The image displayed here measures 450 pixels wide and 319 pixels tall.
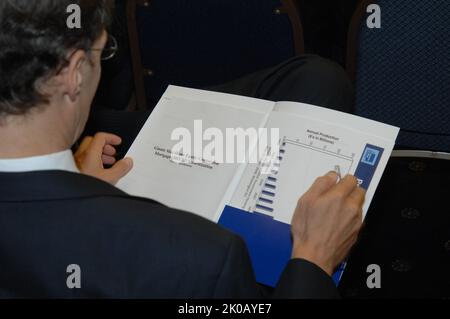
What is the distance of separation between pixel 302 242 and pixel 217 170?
0.20m

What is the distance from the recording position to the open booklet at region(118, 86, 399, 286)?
91 cm

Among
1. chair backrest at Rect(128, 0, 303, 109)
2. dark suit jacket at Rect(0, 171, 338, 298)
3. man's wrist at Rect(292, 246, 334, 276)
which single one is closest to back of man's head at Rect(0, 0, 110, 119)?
dark suit jacket at Rect(0, 171, 338, 298)

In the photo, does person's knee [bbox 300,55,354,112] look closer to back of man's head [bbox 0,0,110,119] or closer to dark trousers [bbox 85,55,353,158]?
dark trousers [bbox 85,55,353,158]

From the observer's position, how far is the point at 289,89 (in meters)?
1.17

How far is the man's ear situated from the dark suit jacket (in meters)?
0.12

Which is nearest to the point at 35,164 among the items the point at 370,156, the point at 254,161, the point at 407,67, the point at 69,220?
the point at 69,220

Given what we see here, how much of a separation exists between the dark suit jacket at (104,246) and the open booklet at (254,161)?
162mm

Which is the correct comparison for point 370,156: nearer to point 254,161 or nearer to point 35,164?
point 254,161

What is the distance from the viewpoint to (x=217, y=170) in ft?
3.22

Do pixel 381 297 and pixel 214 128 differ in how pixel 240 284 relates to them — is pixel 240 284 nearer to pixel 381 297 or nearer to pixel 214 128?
pixel 214 128

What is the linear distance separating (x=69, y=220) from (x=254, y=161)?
1.12 ft

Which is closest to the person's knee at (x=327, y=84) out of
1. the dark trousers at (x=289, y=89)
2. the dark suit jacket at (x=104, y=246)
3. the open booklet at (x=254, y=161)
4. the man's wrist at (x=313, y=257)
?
the dark trousers at (x=289, y=89)

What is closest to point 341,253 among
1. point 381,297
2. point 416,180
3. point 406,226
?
point 381,297

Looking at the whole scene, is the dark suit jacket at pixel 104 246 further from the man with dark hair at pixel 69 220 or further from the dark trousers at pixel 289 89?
the dark trousers at pixel 289 89
